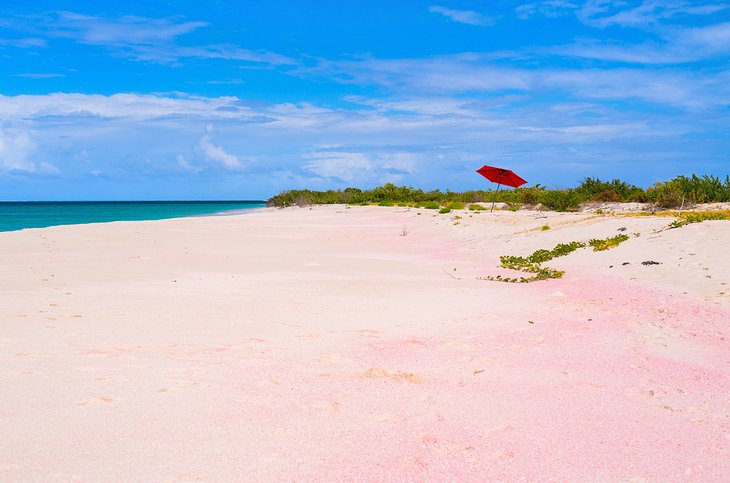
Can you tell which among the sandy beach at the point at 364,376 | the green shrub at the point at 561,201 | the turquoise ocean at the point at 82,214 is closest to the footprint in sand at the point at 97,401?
the sandy beach at the point at 364,376

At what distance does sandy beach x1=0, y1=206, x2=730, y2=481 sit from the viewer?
3.29 m

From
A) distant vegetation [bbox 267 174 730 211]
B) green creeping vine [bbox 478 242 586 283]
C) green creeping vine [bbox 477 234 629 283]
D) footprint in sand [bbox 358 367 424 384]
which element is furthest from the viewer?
distant vegetation [bbox 267 174 730 211]

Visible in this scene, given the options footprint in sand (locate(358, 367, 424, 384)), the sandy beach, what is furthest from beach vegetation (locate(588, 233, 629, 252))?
footprint in sand (locate(358, 367, 424, 384))

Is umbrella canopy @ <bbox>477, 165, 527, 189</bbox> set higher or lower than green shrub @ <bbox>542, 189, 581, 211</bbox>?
higher

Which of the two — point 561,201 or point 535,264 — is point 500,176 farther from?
point 535,264

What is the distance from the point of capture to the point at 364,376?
475 centimetres

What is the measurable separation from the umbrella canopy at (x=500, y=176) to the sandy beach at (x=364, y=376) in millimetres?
17185

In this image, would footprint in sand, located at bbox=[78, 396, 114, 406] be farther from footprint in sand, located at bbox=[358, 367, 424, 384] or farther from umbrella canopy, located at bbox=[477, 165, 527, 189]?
umbrella canopy, located at bbox=[477, 165, 527, 189]

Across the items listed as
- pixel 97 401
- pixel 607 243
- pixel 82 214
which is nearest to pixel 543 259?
pixel 607 243

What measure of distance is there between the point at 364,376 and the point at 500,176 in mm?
24303

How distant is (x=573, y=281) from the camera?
33.4 feet

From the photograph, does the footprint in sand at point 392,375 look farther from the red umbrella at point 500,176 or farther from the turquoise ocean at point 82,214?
the turquoise ocean at point 82,214

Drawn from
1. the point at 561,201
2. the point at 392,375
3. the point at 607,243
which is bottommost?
the point at 392,375

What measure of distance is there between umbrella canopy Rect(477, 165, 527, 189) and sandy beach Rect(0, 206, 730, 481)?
17.2 metres
